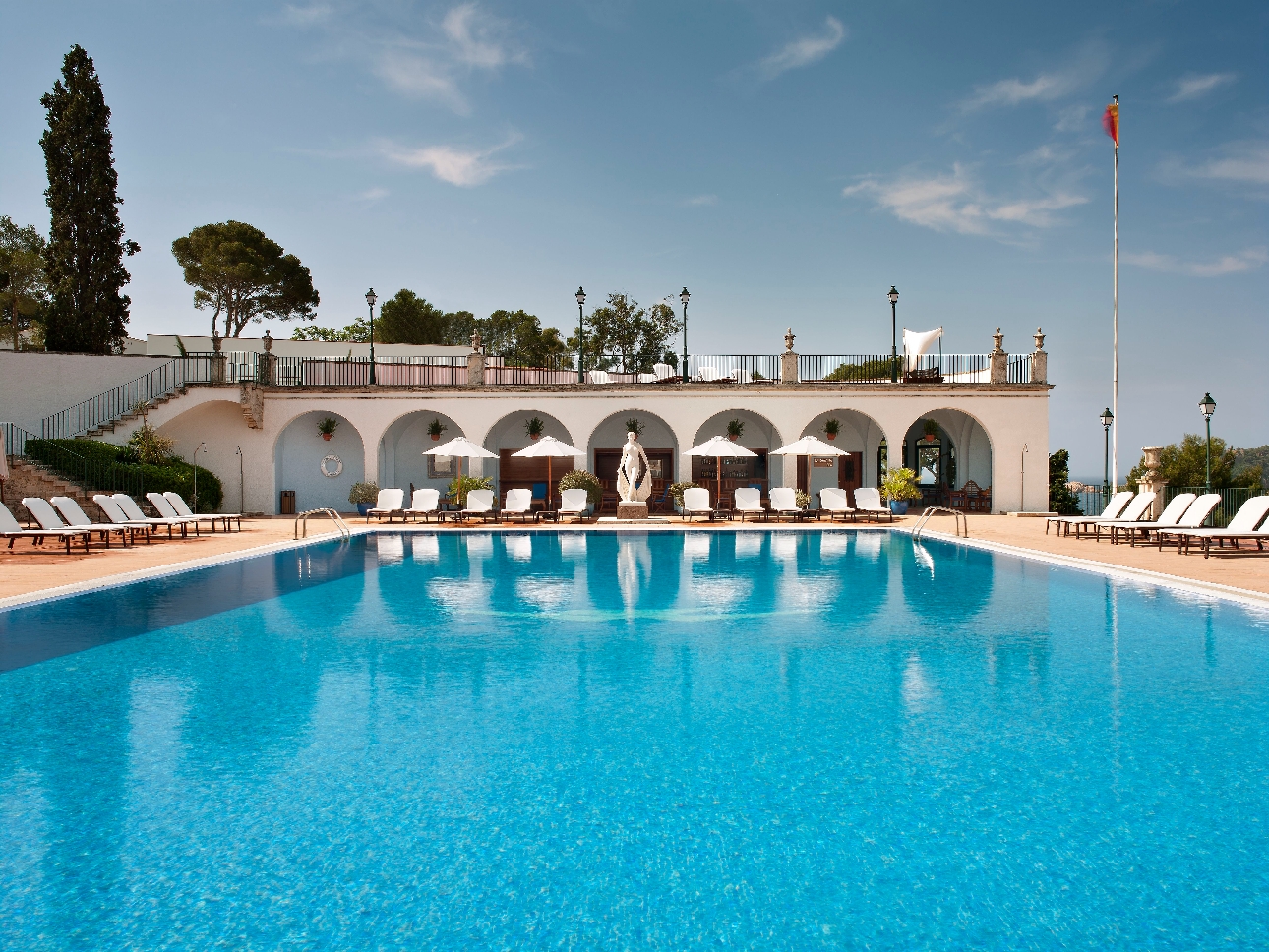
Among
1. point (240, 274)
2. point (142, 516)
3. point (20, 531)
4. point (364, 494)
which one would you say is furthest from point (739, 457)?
point (240, 274)

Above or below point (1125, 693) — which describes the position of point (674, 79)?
above

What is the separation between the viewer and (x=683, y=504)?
20609 millimetres

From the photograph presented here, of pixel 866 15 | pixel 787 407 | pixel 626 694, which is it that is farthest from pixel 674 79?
pixel 626 694

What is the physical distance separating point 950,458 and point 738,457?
25.5 ft

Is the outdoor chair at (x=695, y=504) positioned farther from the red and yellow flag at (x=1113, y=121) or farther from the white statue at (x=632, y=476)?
the red and yellow flag at (x=1113, y=121)

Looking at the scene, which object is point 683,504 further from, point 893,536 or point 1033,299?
point 1033,299

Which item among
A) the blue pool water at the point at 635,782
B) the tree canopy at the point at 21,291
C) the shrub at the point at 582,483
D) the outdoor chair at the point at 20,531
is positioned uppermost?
the tree canopy at the point at 21,291

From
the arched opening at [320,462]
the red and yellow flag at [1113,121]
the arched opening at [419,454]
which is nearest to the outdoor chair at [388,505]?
the arched opening at [419,454]

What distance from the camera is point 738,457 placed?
24.4 meters

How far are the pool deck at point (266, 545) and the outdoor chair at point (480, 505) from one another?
1.53 metres

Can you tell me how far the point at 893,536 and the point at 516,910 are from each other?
609 inches

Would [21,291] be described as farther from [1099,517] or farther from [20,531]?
[1099,517]

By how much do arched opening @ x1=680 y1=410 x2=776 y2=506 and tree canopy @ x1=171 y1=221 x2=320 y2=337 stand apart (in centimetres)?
2694

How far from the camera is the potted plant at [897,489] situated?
70.0 ft
